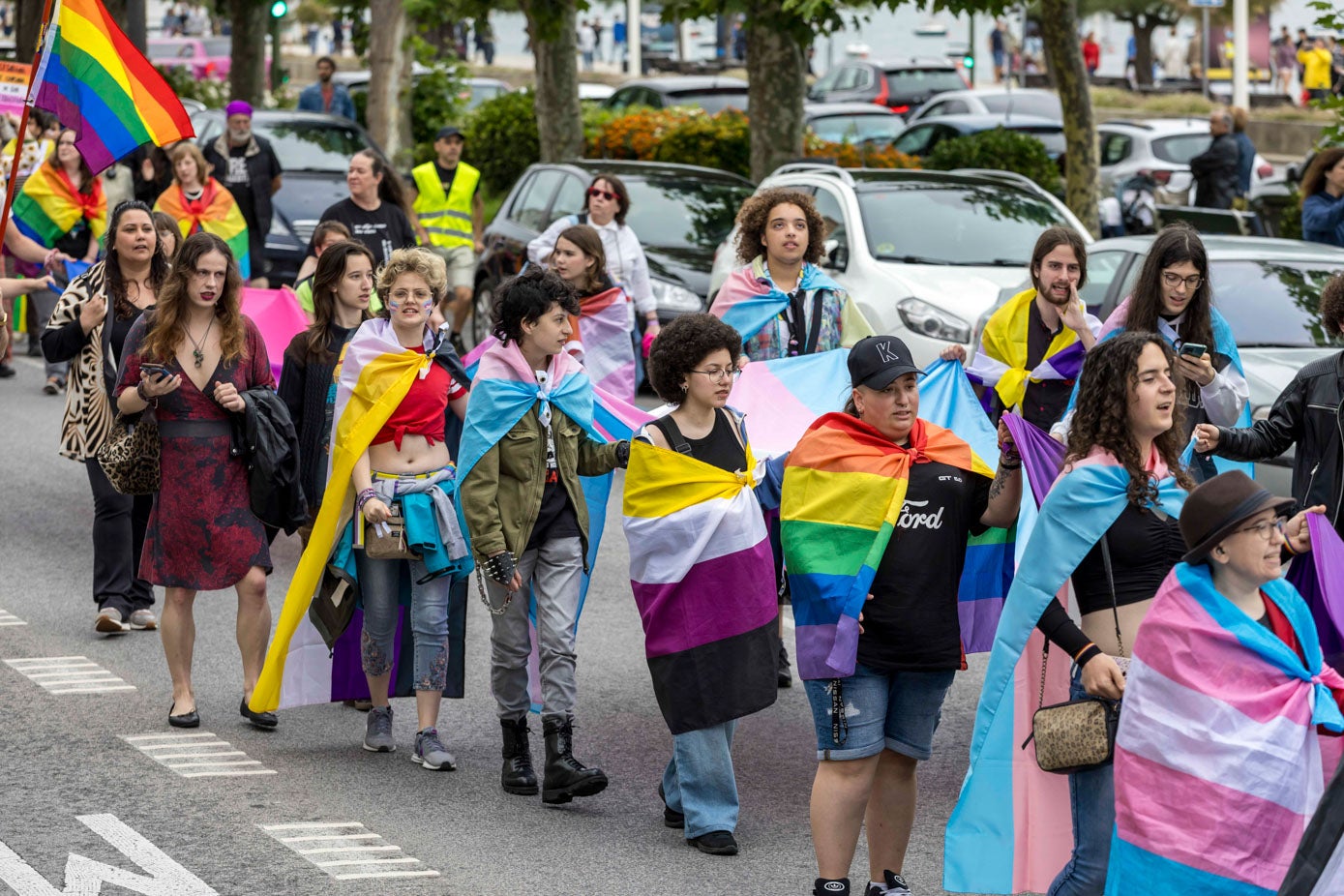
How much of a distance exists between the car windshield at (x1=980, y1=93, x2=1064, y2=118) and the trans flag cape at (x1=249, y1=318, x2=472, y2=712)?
26.4 metres

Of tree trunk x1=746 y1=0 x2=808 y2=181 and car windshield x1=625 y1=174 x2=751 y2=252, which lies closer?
car windshield x1=625 y1=174 x2=751 y2=252

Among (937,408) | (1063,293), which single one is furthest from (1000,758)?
(1063,293)

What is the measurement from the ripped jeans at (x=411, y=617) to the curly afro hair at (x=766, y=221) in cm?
223

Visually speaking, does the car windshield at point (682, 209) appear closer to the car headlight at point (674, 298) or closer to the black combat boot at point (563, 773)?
the car headlight at point (674, 298)

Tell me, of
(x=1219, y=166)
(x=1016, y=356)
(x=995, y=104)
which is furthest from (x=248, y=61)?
(x=1016, y=356)

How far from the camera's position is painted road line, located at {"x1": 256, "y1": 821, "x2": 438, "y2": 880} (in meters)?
6.02

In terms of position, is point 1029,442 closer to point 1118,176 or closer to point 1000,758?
point 1000,758

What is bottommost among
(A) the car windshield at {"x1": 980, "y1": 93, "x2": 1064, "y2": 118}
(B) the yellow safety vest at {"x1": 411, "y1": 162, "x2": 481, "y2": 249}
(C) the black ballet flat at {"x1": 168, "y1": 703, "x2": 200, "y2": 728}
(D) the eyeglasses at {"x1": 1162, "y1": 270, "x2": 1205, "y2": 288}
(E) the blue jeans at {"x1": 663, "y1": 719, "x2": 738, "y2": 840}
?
(C) the black ballet flat at {"x1": 168, "y1": 703, "x2": 200, "y2": 728}

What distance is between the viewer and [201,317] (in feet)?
24.8

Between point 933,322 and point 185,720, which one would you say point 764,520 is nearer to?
point 185,720

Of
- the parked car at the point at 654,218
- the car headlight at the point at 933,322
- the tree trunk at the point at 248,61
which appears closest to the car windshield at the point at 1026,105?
the tree trunk at the point at 248,61

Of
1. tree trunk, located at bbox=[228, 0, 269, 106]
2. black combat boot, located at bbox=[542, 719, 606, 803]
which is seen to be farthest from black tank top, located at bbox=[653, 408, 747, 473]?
tree trunk, located at bbox=[228, 0, 269, 106]

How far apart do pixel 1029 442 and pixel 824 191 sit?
9.20 metres

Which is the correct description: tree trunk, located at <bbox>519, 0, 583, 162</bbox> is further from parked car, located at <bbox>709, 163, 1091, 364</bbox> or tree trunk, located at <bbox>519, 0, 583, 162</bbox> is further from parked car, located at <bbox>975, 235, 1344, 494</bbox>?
parked car, located at <bbox>975, 235, 1344, 494</bbox>
